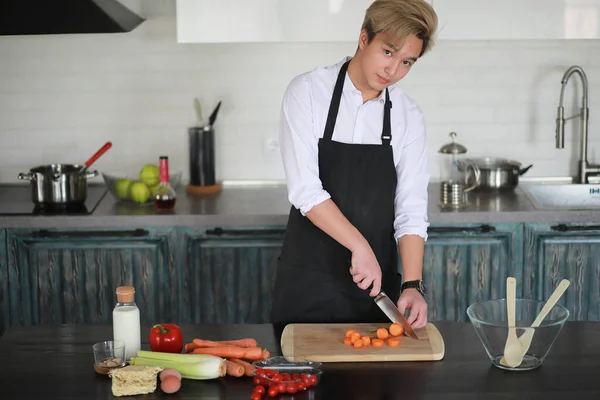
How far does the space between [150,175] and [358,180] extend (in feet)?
4.96

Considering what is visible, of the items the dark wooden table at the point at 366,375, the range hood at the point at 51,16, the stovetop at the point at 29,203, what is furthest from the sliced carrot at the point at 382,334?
the stovetop at the point at 29,203

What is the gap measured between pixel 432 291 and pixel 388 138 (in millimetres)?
1302

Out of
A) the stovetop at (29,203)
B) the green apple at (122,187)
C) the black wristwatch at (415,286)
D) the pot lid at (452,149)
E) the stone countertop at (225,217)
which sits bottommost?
the black wristwatch at (415,286)

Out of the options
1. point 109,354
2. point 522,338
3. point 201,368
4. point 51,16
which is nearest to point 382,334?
point 522,338

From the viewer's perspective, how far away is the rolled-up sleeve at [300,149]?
9.79 feet

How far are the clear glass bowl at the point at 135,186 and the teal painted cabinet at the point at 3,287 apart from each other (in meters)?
0.56

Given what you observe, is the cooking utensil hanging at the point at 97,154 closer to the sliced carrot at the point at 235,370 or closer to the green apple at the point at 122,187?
the green apple at the point at 122,187

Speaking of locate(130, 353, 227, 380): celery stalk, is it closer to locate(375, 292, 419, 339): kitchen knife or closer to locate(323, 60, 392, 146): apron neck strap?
locate(375, 292, 419, 339): kitchen knife

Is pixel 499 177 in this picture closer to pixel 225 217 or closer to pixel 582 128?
pixel 582 128

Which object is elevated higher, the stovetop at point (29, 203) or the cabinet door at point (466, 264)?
the stovetop at point (29, 203)

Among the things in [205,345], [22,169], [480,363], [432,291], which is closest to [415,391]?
[480,363]

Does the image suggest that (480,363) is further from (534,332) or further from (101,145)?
(101,145)

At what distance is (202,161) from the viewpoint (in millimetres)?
4633

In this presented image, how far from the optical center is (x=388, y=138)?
320 cm
